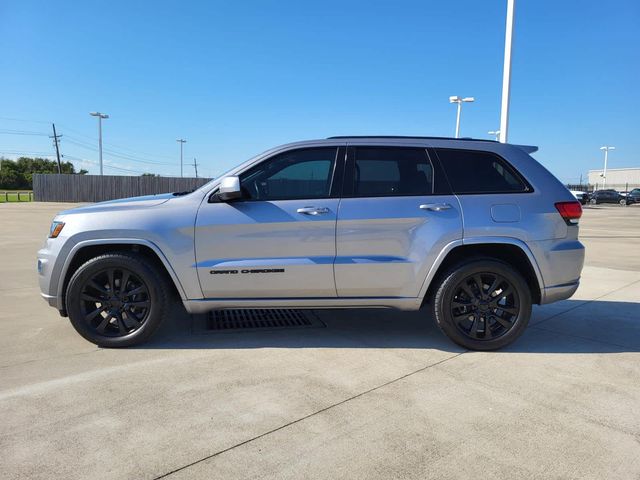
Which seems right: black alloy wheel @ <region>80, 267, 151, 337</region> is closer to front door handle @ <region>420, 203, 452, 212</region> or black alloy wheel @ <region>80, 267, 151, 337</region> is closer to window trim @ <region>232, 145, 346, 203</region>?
window trim @ <region>232, 145, 346, 203</region>

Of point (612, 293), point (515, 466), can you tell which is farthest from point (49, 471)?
point (612, 293)

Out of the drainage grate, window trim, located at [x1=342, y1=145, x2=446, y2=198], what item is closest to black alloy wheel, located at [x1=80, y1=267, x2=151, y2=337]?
the drainage grate

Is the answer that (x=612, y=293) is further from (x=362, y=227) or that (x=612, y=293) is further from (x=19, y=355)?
(x=19, y=355)

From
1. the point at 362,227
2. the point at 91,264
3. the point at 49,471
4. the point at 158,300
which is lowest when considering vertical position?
the point at 49,471

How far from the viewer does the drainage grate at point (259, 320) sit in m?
4.62

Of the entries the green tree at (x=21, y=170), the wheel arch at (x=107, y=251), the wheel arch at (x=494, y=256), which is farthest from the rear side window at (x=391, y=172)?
the green tree at (x=21, y=170)

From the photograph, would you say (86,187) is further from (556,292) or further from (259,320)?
(556,292)

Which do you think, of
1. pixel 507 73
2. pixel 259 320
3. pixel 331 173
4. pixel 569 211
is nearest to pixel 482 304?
pixel 569 211

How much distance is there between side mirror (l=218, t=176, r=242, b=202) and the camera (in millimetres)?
3637

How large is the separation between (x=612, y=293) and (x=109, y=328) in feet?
20.5

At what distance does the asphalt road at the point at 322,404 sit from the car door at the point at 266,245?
0.58 meters

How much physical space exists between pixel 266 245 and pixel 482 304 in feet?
6.29

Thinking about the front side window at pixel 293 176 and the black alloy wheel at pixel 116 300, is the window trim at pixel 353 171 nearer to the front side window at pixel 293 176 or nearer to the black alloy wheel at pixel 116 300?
the front side window at pixel 293 176

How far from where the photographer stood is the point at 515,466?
233 cm
